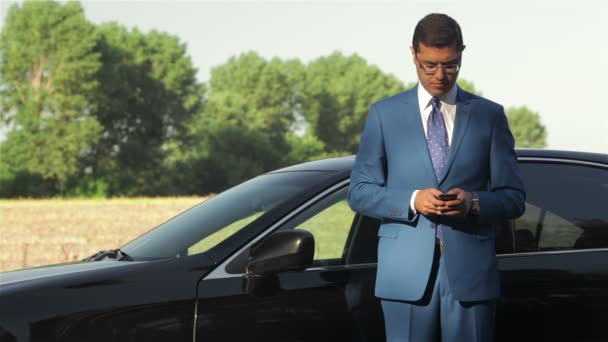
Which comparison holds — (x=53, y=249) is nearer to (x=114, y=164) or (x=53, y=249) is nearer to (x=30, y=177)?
(x=30, y=177)

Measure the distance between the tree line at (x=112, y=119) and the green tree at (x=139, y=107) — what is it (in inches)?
3.1

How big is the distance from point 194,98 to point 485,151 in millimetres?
87066

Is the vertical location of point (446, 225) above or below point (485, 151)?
below

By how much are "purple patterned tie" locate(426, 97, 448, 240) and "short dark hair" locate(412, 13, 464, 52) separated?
222 mm

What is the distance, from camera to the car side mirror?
414 centimetres

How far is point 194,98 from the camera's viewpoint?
8988 centimetres

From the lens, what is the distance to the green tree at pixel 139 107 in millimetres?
75062

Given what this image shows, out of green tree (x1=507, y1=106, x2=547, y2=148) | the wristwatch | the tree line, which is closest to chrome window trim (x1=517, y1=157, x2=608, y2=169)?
the wristwatch

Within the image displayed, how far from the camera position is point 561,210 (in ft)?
16.0

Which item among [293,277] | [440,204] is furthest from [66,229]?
[440,204]

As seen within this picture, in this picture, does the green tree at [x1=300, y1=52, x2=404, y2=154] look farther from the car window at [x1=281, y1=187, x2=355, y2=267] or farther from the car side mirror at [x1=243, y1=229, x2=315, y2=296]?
the car side mirror at [x1=243, y1=229, x2=315, y2=296]

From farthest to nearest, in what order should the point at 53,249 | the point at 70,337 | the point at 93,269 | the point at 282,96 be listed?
1. the point at 282,96
2. the point at 53,249
3. the point at 93,269
4. the point at 70,337

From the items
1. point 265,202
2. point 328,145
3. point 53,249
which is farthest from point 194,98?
point 265,202

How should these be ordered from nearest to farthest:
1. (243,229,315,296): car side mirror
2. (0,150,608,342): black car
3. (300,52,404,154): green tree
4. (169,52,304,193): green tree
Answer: (243,229,315,296): car side mirror
(0,150,608,342): black car
(169,52,304,193): green tree
(300,52,404,154): green tree
